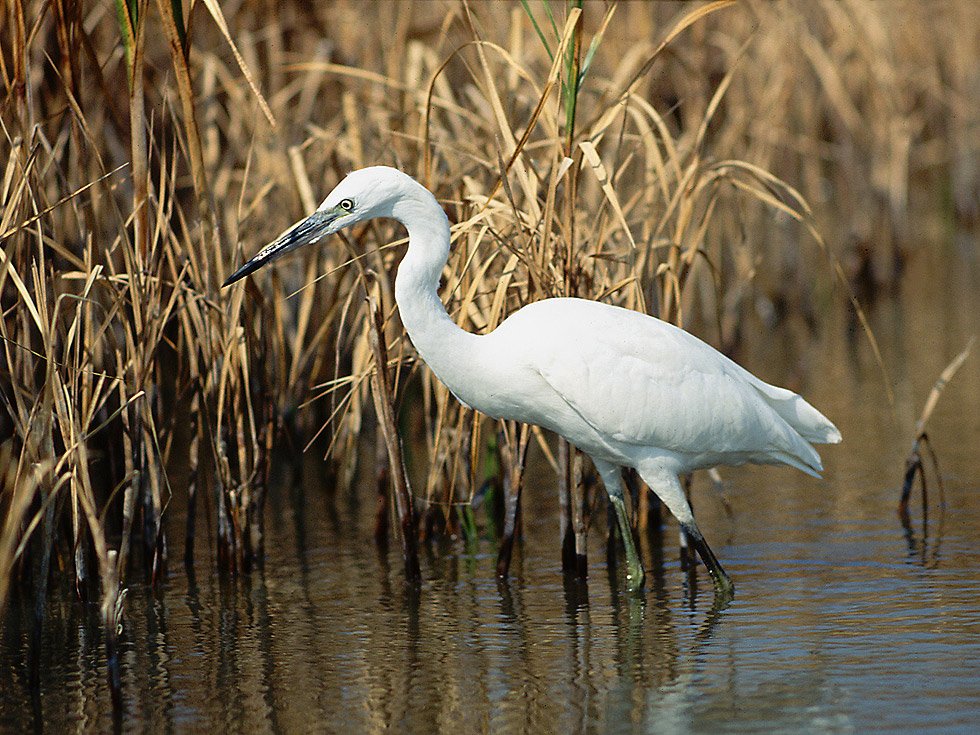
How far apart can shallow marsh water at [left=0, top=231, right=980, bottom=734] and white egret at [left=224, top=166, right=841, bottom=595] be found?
533 mm

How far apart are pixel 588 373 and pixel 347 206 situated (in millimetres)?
1159

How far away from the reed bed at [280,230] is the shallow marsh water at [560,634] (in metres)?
0.36

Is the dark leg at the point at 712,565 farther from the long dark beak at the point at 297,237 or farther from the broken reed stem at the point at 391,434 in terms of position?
the long dark beak at the point at 297,237

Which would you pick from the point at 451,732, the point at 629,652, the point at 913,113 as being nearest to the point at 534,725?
the point at 451,732

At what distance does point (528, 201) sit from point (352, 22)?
16.2ft

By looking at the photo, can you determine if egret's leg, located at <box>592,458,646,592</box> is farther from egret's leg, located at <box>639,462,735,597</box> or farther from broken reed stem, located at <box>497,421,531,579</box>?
→ broken reed stem, located at <box>497,421,531,579</box>

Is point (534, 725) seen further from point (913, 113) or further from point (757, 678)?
point (913, 113)

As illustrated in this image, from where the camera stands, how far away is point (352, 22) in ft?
33.9

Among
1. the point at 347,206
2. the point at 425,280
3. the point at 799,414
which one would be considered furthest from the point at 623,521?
the point at 347,206

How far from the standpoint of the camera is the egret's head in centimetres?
512

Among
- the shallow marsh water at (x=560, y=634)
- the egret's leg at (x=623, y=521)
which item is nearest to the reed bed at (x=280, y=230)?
the egret's leg at (x=623, y=521)

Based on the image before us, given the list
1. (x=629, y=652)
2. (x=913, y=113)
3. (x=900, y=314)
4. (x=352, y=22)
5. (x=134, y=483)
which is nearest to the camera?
(x=629, y=652)

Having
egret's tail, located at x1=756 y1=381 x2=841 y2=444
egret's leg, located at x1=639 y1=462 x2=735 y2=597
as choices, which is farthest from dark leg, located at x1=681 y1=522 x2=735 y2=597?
egret's tail, located at x1=756 y1=381 x2=841 y2=444

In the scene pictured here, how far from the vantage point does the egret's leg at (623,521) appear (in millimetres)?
5734
